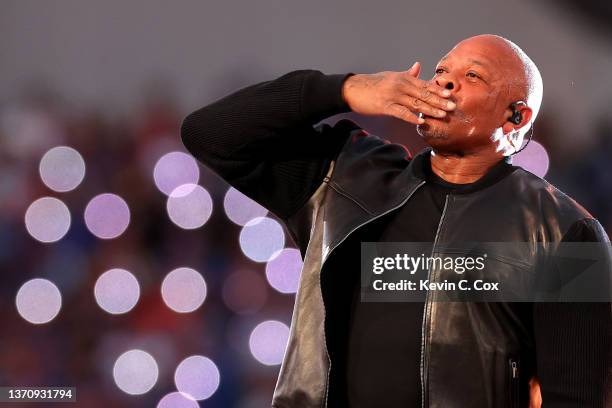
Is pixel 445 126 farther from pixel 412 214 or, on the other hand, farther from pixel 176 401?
pixel 176 401

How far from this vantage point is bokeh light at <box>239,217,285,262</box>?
3467 mm

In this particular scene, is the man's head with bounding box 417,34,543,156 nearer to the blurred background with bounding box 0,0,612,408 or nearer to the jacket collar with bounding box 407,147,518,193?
the jacket collar with bounding box 407,147,518,193

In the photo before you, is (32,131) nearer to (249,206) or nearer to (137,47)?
(137,47)

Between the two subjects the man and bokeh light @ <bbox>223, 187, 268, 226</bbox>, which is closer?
the man

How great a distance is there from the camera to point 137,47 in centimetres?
368

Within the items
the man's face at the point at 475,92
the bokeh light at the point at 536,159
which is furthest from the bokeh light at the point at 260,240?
the man's face at the point at 475,92

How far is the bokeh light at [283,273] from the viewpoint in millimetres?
3561

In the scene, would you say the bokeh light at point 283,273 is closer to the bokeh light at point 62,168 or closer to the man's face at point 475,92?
the bokeh light at point 62,168

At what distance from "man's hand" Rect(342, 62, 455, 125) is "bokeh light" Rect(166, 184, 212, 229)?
183cm

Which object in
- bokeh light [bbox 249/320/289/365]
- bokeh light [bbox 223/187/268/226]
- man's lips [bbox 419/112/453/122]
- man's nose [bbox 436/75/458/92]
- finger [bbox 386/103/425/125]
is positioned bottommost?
bokeh light [bbox 249/320/289/365]

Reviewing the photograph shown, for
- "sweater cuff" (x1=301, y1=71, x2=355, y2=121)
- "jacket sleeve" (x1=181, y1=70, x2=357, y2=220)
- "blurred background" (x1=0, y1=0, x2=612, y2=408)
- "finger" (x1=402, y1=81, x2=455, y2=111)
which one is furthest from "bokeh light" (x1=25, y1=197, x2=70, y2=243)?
"finger" (x1=402, y1=81, x2=455, y2=111)

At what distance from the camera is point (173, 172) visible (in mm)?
3582

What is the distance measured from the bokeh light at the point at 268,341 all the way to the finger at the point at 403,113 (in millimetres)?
1904

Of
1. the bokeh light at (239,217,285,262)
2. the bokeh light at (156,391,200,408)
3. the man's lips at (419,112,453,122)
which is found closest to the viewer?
the man's lips at (419,112,453,122)
